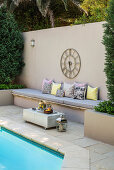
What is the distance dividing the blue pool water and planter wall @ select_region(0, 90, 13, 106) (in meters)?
3.90

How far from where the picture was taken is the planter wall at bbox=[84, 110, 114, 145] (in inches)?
190

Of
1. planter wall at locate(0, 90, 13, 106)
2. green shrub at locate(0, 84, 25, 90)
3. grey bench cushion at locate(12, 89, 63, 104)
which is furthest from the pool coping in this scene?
green shrub at locate(0, 84, 25, 90)

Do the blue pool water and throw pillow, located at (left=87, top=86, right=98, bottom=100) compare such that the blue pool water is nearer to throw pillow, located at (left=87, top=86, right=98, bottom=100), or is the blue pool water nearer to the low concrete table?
the low concrete table

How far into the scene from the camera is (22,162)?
424 cm

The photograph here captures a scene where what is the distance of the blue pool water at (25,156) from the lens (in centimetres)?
405

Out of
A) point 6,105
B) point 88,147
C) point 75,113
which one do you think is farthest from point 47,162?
point 6,105

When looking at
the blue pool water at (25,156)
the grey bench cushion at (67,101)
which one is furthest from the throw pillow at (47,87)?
the blue pool water at (25,156)

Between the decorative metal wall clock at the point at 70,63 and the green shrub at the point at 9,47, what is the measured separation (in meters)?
2.39

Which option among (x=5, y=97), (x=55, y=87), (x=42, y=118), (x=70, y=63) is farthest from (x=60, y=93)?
(x=5, y=97)

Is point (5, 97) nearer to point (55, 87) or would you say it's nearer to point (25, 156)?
point (55, 87)

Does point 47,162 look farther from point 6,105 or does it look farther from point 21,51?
point 21,51

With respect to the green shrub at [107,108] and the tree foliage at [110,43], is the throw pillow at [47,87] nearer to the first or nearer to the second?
the green shrub at [107,108]

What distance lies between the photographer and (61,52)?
27.4 feet

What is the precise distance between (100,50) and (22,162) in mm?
4118
